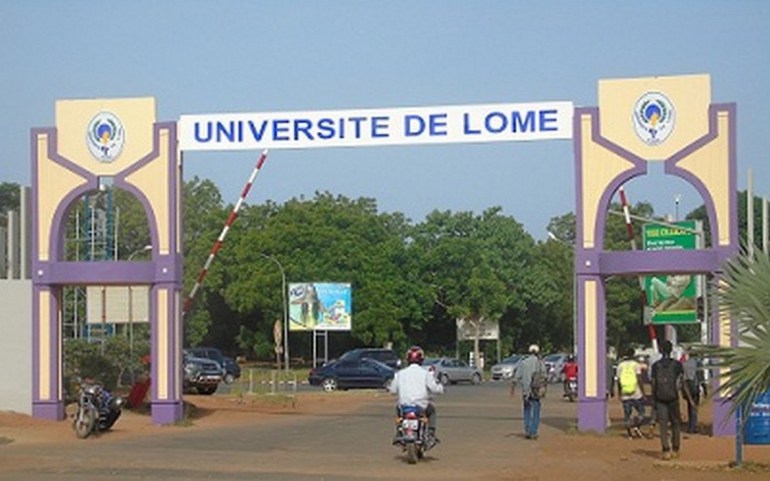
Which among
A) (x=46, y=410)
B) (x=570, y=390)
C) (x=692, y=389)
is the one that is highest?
(x=692, y=389)

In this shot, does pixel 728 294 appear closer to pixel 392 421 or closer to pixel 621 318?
pixel 392 421

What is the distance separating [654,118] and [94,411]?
12017 millimetres

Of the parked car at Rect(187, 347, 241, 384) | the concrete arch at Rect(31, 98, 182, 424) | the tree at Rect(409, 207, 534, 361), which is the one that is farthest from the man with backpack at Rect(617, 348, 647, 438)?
the tree at Rect(409, 207, 534, 361)

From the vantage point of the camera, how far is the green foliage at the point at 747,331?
1498 centimetres

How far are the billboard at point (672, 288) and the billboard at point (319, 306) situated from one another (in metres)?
21.9

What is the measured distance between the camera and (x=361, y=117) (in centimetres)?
2681

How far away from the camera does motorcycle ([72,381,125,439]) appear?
24.5m

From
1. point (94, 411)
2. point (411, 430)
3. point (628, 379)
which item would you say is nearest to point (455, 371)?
point (628, 379)

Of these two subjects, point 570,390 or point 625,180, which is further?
point 570,390

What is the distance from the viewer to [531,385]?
24031mm

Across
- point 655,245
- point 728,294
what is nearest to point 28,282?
point 728,294

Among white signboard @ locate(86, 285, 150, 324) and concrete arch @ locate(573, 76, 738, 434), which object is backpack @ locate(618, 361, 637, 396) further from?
white signboard @ locate(86, 285, 150, 324)

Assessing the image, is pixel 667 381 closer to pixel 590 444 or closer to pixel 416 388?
pixel 590 444

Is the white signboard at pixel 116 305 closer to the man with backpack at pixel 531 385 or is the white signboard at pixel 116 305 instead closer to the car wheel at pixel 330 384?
the car wheel at pixel 330 384
